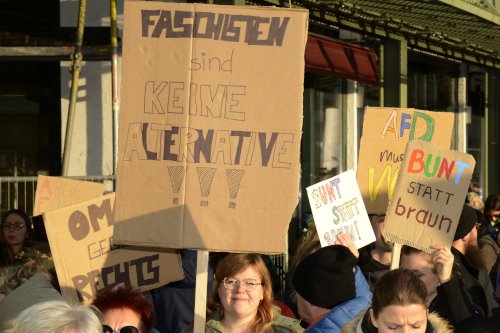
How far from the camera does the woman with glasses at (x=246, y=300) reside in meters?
5.54

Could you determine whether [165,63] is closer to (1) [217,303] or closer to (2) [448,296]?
(1) [217,303]

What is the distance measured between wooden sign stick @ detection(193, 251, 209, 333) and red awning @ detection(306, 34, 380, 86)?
24.8ft

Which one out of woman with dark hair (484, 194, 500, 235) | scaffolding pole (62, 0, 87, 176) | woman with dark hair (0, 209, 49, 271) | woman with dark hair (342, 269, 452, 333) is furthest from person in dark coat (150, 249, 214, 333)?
woman with dark hair (484, 194, 500, 235)

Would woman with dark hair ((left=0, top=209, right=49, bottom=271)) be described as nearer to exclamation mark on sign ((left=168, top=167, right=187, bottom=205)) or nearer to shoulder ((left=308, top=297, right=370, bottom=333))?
exclamation mark on sign ((left=168, top=167, right=187, bottom=205))

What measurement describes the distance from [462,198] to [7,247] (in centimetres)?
393

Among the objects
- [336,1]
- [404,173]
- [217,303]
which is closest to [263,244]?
[217,303]

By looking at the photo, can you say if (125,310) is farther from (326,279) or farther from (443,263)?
(443,263)

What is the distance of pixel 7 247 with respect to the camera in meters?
8.92

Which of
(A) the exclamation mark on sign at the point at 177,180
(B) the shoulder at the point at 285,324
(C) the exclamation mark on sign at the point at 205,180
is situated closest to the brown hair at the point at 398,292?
(B) the shoulder at the point at 285,324

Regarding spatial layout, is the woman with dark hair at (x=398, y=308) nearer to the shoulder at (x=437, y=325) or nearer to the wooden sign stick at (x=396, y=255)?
the shoulder at (x=437, y=325)

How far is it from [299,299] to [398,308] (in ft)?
3.53

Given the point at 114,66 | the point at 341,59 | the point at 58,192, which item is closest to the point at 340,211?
the point at 58,192

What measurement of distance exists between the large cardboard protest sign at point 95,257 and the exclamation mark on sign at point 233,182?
1074mm

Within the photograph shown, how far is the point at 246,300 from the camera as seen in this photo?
18.2 feet
